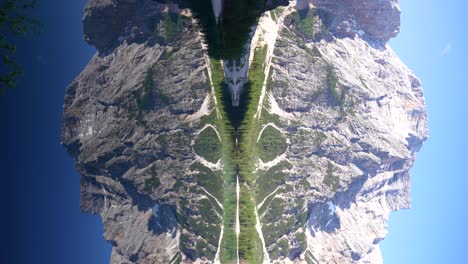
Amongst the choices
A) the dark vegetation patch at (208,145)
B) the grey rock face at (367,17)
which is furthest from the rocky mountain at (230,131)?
the grey rock face at (367,17)

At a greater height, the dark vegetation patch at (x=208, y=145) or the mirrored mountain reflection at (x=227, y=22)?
the mirrored mountain reflection at (x=227, y=22)

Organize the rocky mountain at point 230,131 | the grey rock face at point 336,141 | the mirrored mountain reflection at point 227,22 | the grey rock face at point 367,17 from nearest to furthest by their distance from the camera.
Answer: the mirrored mountain reflection at point 227,22, the rocky mountain at point 230,131, the grey rock face at point 336,141, the grey rock face at point 367,17

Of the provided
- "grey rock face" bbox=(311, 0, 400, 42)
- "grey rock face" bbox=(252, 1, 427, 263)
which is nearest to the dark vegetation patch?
"grey rock face" bbox=(252, 1, 427, 263)

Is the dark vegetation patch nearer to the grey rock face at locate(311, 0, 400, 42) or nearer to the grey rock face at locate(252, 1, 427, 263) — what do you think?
the grey rock face at locate(252, 1, 427, 263)

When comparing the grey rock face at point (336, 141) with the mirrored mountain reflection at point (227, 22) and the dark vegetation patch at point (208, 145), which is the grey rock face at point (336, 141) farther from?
the mirrored mountain reflection at point (227, 22)

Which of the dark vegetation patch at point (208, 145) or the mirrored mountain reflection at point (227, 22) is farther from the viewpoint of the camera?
the dark vegetation patch at point (208, 145)

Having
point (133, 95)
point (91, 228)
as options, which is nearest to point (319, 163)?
point (133, 95)

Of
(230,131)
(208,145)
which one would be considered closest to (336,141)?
(230,131)

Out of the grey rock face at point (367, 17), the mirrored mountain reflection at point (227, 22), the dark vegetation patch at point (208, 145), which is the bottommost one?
the dark vegetation patch at point (208, 145)
